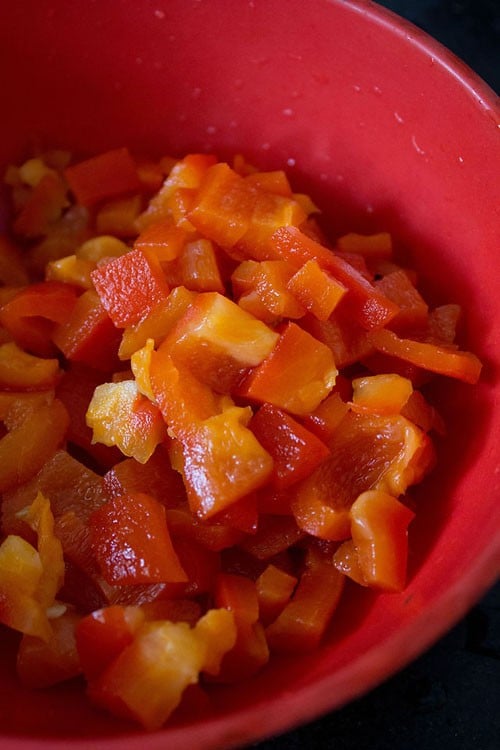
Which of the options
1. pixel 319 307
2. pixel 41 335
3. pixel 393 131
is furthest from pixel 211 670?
pixel 393 131

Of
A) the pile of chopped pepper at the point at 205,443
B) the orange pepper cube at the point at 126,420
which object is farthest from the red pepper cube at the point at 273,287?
the orange pepper cube at the point at 126,420

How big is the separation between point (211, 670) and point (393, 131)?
103 cm

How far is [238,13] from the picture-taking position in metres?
1.52

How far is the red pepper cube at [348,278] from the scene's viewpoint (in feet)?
4.28

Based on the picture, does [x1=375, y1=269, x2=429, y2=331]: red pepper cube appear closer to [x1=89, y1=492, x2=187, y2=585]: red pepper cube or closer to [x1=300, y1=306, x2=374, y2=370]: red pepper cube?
[x1=300, y1=306, x2=374, y2=370]: red pepper cube

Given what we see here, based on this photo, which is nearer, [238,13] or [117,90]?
[238,13]

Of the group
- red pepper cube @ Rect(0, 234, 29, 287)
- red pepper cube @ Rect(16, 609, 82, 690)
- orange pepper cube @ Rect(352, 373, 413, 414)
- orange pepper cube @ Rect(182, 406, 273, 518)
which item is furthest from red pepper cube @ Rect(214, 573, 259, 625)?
red pepper cube @ Rect(0, 234, 29, 287)

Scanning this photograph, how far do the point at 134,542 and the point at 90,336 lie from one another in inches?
16.2

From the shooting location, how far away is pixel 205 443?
1.17 meters

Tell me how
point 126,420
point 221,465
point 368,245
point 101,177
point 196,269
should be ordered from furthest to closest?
1. point 101,177
2. point 368,245
3. point 196,269
4. point 126,420
5. point 221,465

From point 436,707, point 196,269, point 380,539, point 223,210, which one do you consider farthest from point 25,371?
point 436,707

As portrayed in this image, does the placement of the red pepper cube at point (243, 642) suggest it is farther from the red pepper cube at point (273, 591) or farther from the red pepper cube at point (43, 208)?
the red pepper cube at point (43, 208)

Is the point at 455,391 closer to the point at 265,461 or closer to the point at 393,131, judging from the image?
the point at 265,461

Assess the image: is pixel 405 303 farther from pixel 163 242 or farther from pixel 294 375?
pixel 163 242
